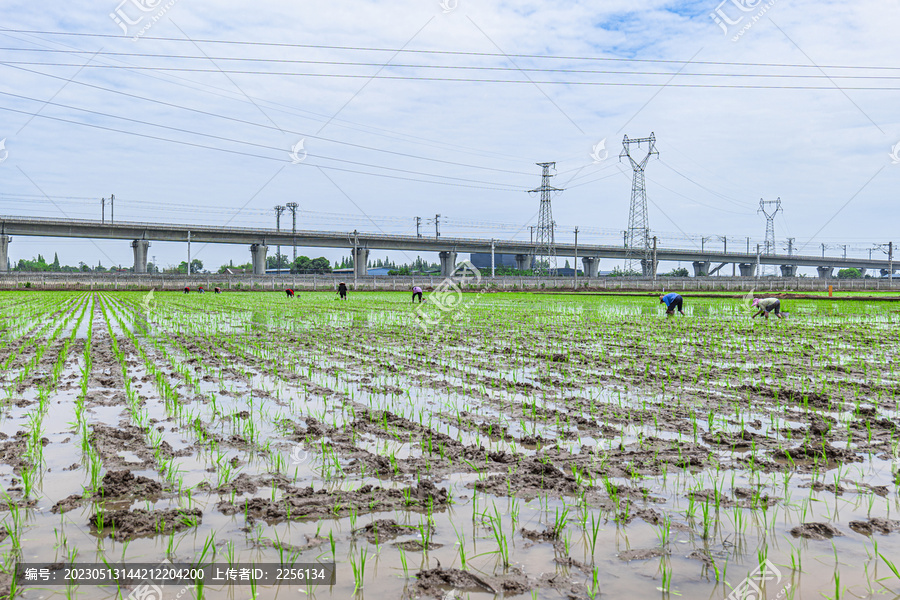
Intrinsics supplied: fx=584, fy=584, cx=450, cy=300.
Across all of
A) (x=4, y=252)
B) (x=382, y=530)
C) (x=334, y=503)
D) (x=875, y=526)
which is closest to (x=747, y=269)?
(x=4, y=252)

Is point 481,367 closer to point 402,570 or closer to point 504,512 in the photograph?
point 504,512

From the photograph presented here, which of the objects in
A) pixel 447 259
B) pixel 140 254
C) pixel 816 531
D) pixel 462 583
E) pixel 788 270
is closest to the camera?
pixel 462 583

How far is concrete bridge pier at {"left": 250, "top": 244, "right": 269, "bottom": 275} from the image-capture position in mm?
71688

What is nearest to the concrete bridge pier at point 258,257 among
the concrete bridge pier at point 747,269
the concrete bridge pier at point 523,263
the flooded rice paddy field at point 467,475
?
the concrete bridge pier at point 523,263

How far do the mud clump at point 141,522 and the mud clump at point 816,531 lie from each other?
3.19m

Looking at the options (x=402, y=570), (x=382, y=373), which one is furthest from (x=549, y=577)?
(x=382, y=373)

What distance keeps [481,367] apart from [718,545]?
5.78 m

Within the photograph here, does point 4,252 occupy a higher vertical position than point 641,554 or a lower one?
higher

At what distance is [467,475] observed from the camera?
397cm

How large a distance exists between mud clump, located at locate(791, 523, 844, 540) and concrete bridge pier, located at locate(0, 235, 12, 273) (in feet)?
225

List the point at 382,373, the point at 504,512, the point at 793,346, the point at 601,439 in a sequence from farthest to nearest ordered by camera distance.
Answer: the point at 793,346, the point at 382,373, the point at 601,439, the point at 504,512

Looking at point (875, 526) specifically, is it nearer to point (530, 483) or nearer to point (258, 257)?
point (530, 483)

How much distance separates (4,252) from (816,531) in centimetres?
7004

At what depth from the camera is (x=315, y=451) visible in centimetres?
447
